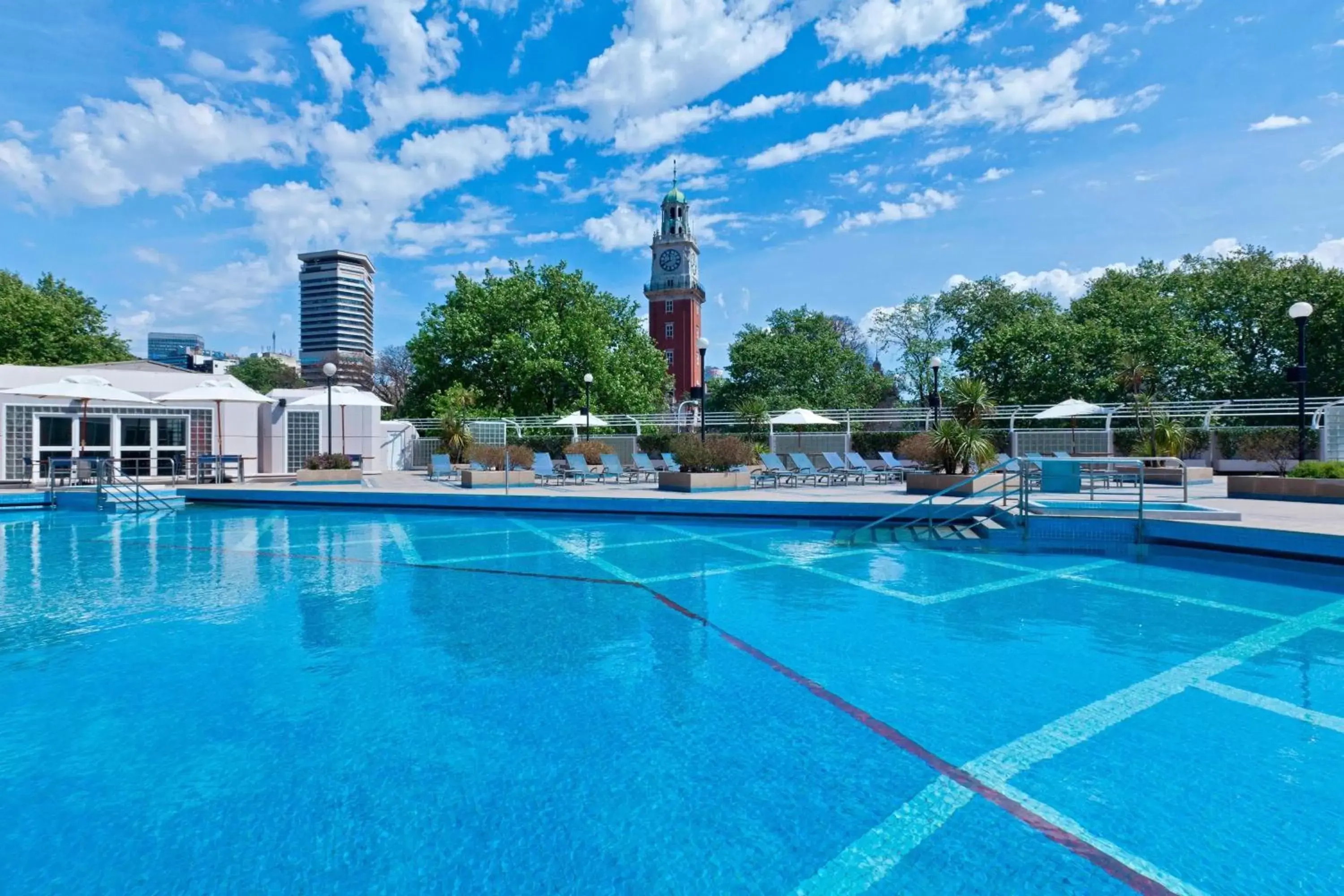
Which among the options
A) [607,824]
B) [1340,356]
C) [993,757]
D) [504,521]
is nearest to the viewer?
[607,824]

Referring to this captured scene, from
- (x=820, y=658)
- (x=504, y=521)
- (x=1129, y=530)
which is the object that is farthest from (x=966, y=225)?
(x=820, y=658)

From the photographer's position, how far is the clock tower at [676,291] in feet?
206

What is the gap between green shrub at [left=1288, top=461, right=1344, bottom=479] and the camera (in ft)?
37.9

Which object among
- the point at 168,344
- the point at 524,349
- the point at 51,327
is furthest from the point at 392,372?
the point at 168,344

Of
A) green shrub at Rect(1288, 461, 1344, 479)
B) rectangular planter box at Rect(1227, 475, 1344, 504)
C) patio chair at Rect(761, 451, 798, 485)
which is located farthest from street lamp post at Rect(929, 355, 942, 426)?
green shrub at Rect(1288, 461, 1344, 479)

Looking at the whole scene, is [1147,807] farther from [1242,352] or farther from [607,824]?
[1242,352]

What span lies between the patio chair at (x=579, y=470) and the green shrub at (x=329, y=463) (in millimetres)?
5931

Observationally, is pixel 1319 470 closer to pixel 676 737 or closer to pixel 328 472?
pixel 676 737

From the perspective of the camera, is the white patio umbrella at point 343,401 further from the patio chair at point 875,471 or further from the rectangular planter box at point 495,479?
the patio chair at point 875,471

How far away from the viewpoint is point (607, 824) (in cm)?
282

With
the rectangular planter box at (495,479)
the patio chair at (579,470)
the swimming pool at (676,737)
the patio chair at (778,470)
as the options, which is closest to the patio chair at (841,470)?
the patio chair at (778,470)

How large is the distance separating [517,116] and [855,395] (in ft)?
83.2

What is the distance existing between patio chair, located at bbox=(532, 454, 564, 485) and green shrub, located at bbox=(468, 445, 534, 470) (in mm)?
298

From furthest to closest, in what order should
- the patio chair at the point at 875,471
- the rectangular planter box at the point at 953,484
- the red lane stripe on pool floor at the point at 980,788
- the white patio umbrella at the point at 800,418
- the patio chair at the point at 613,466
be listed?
the white patio umbrella at the point at 800,418, the patio chair at the point at 613,466, the patio chair at the point at 875,471, the rectangular planter box at the point at 953,484, the red lane stripe on pool floor at the point at 980,788
